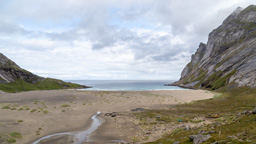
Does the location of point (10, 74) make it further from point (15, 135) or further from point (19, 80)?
point (15, 135)

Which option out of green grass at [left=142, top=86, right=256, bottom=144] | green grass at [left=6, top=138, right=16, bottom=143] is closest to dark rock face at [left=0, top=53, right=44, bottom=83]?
green grass at [left=6, top=138, right=16, bottom=143]

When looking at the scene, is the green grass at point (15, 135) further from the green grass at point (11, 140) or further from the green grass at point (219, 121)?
the green grass at point (219, 121)

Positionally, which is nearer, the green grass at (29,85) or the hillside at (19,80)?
the green grass at (29,85)

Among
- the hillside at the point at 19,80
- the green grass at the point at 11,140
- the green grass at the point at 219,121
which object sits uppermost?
the hillside at the point at 19,80

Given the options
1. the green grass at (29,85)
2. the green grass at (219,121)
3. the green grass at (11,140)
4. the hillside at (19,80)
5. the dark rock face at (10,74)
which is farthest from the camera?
the dark rock face at (10,74)

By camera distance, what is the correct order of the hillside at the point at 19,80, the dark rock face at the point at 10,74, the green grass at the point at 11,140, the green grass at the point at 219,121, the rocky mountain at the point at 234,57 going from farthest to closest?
the dark rock face at the point at 10,74 < the hillside at the point at 19,80 < the rocky mountain at the point at 234,57 < the green grass at the point at 11,140 < the green grass at the point at 219,121

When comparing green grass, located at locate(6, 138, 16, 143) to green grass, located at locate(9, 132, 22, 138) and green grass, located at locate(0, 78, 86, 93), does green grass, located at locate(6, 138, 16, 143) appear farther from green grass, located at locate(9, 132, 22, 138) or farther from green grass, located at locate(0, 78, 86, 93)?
green grass, located at locate(0, 78, 86, 93)

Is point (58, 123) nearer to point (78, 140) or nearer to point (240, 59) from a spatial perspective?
point (78, 140)

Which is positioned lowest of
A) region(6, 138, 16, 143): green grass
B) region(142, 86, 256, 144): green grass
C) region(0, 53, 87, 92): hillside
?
region(6, 138, 16, 143): green grass

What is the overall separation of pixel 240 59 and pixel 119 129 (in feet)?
397

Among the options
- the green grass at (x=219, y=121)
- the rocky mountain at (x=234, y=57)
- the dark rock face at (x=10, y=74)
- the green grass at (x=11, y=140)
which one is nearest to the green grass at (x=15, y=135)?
the green grass at (x=11, y=140)

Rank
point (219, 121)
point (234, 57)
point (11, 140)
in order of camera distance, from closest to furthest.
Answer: point (11, 140), point (219, 121), point (234, 57)

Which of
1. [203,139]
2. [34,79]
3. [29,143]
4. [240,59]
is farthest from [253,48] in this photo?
[34,79]

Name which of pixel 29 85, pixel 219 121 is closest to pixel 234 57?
pixel 219 121
